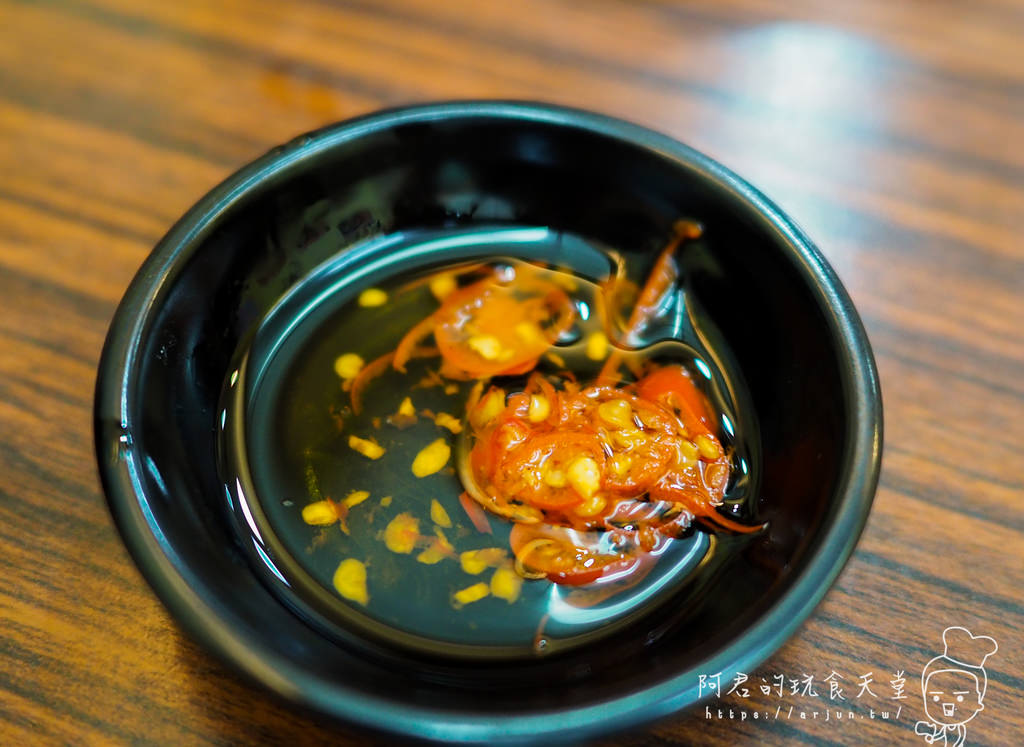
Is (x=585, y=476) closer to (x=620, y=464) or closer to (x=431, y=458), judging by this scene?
(x=620, y=464)

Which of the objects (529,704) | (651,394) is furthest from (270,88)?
(529,704)

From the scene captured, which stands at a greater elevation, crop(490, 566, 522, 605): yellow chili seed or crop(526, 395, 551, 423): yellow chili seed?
crop(526, 395, 551, 423): yellow chili seed

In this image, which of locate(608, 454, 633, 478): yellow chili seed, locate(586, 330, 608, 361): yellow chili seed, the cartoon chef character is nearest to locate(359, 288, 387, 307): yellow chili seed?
locate(586, 330, 608, 361): yellow chili seed

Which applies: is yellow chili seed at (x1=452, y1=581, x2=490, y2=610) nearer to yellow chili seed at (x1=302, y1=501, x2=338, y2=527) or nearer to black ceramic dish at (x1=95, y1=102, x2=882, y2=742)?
black ceramic dish at (x1=95, y1=102, x2=882, y2=742)

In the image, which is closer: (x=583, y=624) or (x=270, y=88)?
(x=583, y=624)

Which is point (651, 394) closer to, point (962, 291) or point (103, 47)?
point (962, 291)

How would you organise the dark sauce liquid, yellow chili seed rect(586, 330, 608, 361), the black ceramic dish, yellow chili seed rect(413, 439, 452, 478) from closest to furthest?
the black ceramic dish
the dark sauce liquid
yellow chili seed rect(413, 439, 452, 478)
yellow chili seed rect(586, 330, 608, 361)

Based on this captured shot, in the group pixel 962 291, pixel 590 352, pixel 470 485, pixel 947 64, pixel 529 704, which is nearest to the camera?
pixel 529 704
